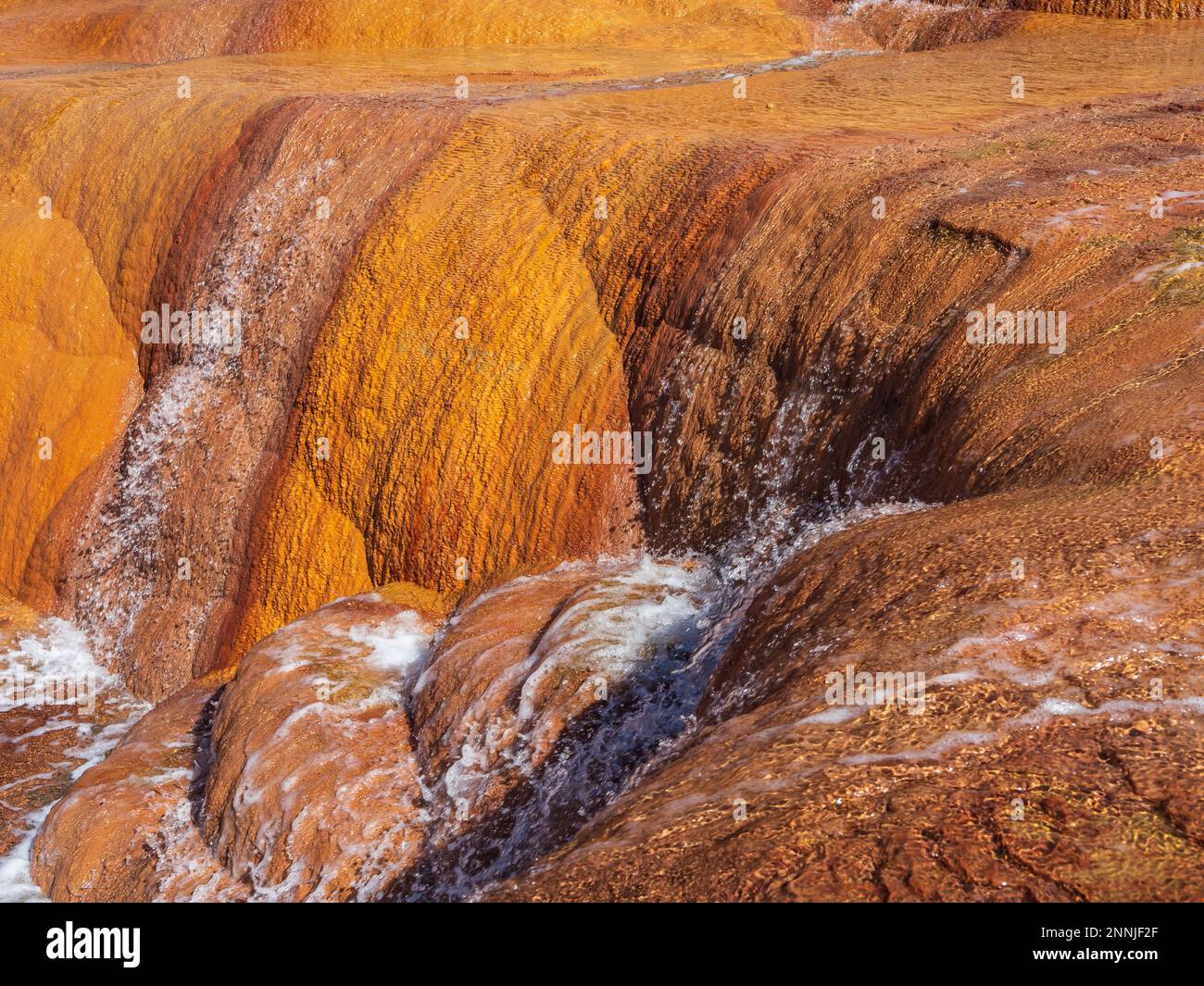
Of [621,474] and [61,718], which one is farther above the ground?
[621,474]

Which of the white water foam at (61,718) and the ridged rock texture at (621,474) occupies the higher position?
the ridged rock texture at (621,474)

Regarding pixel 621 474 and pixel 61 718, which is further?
pixel 61 718

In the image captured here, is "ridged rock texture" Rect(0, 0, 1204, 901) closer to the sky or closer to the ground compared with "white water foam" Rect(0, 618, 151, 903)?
closer to the sky

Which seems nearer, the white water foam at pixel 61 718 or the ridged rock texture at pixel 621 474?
the ridged rock texture at pixel 621 474

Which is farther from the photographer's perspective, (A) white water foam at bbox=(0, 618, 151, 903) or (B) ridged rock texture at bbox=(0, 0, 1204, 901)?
(A) white water foam at bbox=(0, 618, 151, 903)

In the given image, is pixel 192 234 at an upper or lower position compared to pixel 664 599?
upper
